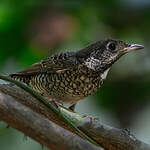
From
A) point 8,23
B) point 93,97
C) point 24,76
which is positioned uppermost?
point 8,23

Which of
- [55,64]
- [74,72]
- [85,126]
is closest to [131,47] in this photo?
[74,72]

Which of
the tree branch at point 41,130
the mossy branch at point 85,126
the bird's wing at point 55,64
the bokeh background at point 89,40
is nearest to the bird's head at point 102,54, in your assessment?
the bird's wing at point 55,64

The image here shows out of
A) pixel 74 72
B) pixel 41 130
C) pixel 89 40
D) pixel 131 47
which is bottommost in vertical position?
pixel 74 72

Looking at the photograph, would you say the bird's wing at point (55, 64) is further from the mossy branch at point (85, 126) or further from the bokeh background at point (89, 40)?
the mossy branch at point (85, 126)

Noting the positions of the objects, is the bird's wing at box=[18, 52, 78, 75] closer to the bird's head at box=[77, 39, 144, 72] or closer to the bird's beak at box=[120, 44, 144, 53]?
the bird's head at box=[77, 39, 144, 72]

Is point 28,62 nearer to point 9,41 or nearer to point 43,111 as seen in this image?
point 9,41

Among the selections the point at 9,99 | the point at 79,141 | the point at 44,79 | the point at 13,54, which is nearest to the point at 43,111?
the point at 9,99

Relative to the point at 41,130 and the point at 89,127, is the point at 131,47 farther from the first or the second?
the point at 41,130
